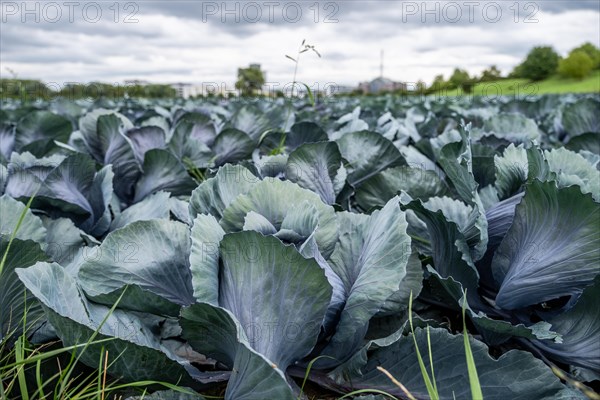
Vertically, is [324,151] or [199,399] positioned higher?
[324,151]

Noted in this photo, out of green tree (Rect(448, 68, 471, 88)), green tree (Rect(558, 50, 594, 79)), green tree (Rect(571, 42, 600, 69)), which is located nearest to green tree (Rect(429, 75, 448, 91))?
green tree (Rect(448, 68, 471, 88))

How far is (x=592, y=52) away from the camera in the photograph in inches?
2405

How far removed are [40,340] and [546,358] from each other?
1.28m

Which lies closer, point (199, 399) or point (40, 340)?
point (199, 399)

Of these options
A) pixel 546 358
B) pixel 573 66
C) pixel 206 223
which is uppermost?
pixel 573 66

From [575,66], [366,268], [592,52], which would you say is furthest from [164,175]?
[592,52]

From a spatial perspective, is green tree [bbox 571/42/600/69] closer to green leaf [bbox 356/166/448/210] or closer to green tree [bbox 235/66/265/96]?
green tree [bbox 235/66/265/96]

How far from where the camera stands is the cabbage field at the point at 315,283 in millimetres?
1117

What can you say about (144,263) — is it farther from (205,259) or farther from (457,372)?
(457,372)

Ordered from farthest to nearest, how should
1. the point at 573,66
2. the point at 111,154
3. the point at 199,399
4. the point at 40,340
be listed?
the point at 573,66 < the point at 111,154 < the point at 40,340 < the point at 199,399

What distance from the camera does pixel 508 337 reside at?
→ 55.2 inches

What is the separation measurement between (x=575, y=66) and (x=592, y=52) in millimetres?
15561

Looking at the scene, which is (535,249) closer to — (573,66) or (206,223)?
(206,223)

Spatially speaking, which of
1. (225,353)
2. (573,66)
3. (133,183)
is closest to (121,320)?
(225,353)
